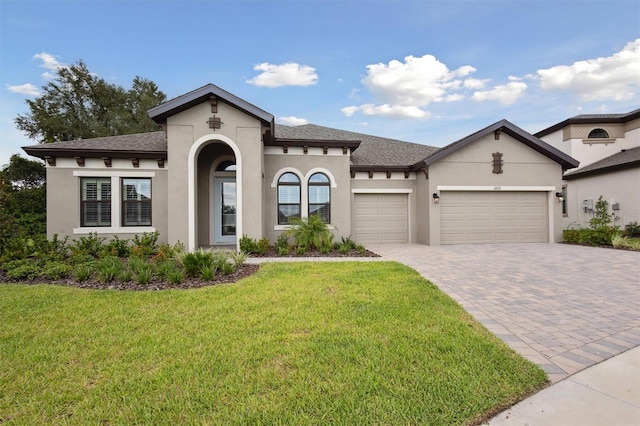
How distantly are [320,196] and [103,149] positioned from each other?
8159mm

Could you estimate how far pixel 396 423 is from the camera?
197 centimetres

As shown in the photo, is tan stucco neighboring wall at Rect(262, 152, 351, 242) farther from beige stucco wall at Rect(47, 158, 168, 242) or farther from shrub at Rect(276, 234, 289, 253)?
beige stucco wall at Rect(47, 158, 168, 242)

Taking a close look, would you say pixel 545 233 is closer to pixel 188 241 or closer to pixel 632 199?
pixel 632 199

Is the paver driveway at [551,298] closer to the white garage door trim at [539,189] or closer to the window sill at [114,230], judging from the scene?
the white garage door trim at [539,189]

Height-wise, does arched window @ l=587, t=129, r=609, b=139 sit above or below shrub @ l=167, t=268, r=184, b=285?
above

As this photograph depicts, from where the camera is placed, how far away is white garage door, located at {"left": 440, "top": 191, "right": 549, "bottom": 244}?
12180mm

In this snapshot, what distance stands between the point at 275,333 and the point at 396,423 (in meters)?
1.81

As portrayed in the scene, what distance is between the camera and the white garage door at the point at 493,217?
12180mm

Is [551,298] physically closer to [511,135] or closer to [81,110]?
[511,135]

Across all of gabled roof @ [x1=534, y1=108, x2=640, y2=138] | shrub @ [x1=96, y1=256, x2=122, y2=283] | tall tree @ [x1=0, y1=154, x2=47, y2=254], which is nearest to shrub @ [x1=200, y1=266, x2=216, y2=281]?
shrub @ [x1=96, y1=256, x2=122, y2=283]

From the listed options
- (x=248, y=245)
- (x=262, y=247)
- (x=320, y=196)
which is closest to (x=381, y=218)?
(x=320, y=196)

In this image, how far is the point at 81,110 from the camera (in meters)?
25.5

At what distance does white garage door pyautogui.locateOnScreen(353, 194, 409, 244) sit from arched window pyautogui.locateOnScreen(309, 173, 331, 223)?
5.54 feet

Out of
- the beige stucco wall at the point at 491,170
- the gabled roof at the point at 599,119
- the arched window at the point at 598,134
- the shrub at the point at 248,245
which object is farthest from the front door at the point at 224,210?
the arched window at the point at 598,134
